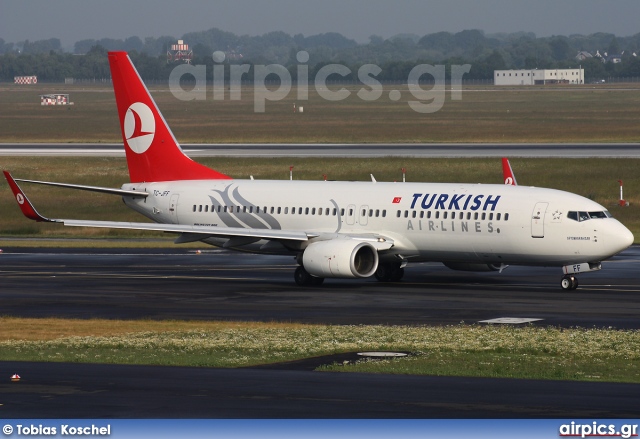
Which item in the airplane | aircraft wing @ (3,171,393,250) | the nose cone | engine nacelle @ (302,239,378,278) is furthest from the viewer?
aircraft wing @ (3,171,393,250)

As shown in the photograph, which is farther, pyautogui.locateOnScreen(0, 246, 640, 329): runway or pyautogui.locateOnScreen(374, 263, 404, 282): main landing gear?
pyautogui.locateOnScreen(374, 263, 404, 282): main landing gear

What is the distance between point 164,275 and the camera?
53.4 metres

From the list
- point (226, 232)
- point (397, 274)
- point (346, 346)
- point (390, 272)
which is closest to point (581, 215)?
point (397, 274)

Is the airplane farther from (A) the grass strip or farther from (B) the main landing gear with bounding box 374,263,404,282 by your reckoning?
(A) the grass strip

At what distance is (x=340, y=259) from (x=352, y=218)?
3.39 metres

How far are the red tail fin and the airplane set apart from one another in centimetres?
4

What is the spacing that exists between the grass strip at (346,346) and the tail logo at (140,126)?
60.2ft

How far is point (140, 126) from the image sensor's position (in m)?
55.7

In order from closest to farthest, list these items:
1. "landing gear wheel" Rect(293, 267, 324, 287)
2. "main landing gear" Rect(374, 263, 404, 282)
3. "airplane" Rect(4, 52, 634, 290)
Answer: "airplane" Rect(4, 52, 634, 290) < "landing gear wheel" Rect(293, 267, 324, 287) < "main landing gear" Rect(374, 263, 404, 282)

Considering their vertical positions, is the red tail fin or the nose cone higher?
the red tail fin

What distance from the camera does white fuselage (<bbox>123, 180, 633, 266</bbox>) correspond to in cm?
4556

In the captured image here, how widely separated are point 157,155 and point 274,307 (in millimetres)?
15315

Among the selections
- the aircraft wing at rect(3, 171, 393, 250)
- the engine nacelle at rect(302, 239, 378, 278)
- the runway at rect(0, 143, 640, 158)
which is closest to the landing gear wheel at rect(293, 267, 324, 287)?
the engine nacelle at rect(302, 239, 378, 278)

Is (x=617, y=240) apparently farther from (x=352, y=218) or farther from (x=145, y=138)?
(x=145, y=138)
